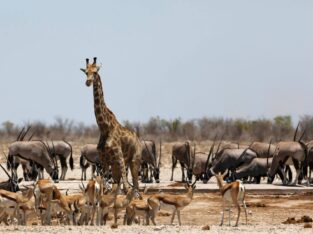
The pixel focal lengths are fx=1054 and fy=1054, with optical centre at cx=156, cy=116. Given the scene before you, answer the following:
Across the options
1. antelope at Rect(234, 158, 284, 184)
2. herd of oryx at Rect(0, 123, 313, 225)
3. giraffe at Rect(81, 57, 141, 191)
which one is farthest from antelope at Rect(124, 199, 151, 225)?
antelope at Rect(234, 158, 284, 184)

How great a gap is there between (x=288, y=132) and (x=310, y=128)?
1272 millimetres

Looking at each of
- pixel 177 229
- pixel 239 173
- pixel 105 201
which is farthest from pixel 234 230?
pixel 239 173

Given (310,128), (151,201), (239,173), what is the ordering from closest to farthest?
(151,201) < (239,173) < (310,128)

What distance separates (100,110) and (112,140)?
784 mm

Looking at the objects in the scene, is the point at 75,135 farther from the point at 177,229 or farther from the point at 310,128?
the point at 177,229

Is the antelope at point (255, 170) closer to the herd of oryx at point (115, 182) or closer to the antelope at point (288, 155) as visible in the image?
the herd of oryx at point (115, 182)

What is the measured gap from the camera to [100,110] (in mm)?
21297

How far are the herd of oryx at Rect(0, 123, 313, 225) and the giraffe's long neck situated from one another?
108 centimetres

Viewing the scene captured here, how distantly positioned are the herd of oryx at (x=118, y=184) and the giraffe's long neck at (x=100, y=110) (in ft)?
3.55

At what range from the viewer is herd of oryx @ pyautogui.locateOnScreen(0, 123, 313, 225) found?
682 inches

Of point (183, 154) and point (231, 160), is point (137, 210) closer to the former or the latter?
point (231, 160)

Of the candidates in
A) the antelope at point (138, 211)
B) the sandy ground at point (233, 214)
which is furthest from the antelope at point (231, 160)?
the antelope at point (138, 211)

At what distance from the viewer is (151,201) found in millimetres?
17156

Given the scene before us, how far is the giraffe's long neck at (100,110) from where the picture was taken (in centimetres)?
2116
